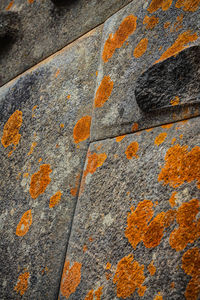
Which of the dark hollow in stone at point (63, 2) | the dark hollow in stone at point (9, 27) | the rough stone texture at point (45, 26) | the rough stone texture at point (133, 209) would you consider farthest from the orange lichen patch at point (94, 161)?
the dark hollow in stone at point (9, 27)

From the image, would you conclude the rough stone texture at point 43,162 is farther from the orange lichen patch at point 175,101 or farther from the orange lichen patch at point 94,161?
the orange lichen patch at point 175,101

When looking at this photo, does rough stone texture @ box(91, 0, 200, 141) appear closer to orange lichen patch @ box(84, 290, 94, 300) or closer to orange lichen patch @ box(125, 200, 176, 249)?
orange lichen patch @ box(125, 200, 176, 249)

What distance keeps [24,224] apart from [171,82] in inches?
24.7

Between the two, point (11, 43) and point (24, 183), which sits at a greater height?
point (11, 43)

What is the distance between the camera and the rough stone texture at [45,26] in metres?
1.14

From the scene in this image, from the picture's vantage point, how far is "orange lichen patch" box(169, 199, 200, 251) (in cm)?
56

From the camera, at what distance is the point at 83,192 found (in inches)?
32.4

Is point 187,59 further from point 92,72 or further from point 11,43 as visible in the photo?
point 11,43

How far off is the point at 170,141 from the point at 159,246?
0.80 ft

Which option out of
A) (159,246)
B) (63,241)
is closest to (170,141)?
(159,246)

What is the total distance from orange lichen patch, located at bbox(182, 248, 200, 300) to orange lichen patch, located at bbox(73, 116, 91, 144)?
1.63 feet

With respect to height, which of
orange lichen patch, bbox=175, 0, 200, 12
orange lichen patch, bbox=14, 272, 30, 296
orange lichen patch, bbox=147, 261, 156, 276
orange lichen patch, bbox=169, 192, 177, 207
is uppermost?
orange lichen patch, bbox=175, 0, 200, 12

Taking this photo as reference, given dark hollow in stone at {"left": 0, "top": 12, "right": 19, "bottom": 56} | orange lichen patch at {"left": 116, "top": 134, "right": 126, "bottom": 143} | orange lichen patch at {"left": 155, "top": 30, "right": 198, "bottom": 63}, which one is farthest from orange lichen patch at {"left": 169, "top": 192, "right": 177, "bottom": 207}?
dark hollow in stone at {"left": 0, "top": 12, "right": 19, "bottom": 56}

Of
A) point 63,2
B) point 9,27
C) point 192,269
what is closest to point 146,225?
point 192,269
